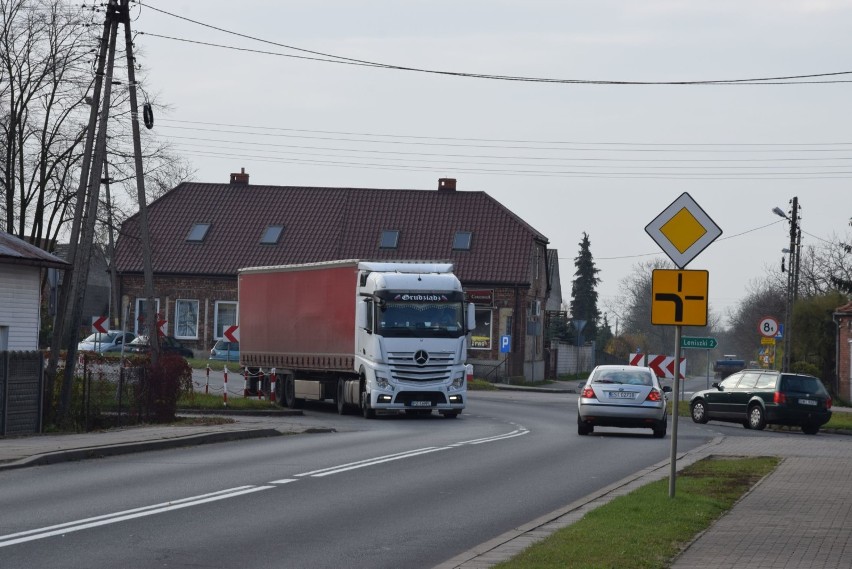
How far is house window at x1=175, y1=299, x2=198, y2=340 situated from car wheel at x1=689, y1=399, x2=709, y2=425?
3482 centimetres

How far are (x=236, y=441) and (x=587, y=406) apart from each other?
719 centimetres

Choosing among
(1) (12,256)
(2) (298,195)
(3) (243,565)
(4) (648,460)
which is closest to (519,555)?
(3) (243,565)

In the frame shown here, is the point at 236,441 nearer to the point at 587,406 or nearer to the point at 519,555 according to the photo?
the point at 587,406

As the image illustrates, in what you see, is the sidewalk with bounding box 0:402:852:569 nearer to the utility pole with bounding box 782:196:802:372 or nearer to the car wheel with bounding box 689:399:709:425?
the car wheel with bounding box 689:399:709:425

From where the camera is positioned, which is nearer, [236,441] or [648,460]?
[648,460]

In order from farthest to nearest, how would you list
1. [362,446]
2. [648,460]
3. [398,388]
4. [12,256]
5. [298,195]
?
1. [298,195]
2. [398,388]
3. [12,256]
4. [362,446]
5. [648,460]

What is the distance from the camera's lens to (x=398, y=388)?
104ft

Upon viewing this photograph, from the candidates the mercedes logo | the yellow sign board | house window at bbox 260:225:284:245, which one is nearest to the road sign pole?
the yellow sign board

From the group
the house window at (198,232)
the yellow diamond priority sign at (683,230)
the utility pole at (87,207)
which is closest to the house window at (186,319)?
the house window at (198,232)

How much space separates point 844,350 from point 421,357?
97.8 ft

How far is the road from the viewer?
10445 millimetres

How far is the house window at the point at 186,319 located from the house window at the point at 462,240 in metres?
12.8

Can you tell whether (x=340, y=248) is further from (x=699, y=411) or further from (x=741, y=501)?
(x=741, y=501)

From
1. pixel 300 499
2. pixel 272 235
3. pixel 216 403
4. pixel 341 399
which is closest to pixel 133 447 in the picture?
pixel 300 499
